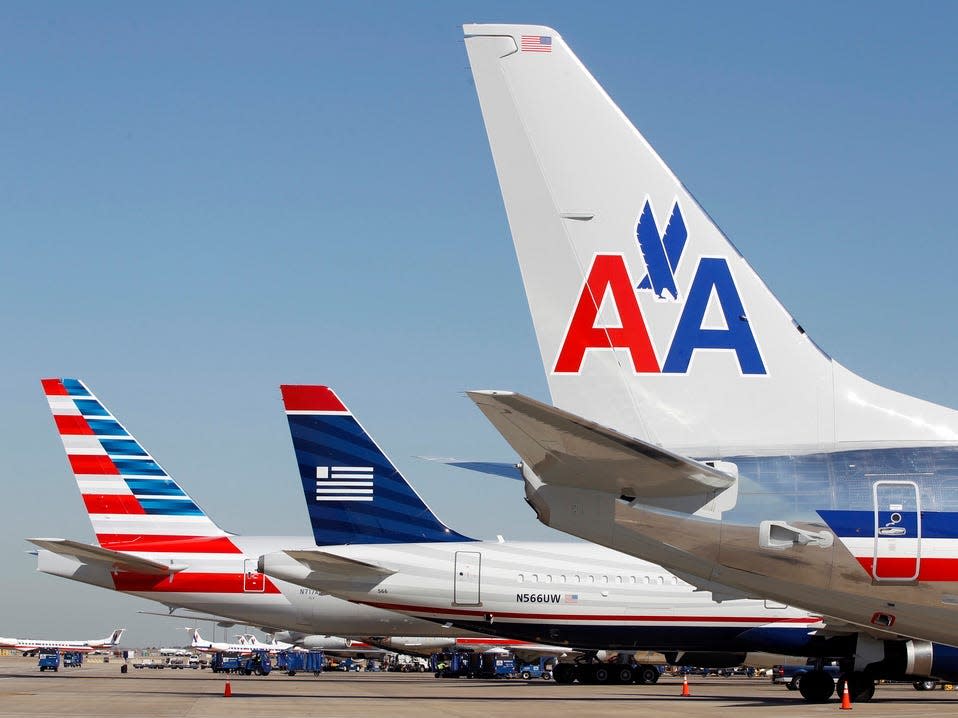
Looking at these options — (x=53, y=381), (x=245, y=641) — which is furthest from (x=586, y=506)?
(x=245, y=641)

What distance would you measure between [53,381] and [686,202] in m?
26.9

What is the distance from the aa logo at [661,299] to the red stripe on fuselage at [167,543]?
76.3 feet

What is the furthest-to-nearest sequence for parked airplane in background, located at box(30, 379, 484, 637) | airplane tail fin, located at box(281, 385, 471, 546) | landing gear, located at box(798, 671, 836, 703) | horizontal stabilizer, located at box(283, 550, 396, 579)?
parked airplane in background, located at box(30, 379, 484, 637), airplane tail fin, located at box(281, 385, 471, 546), horizontal stabilizer, located at box(283, 550, 396, 579), landing gear, located at box(798, 671, 836, 703)

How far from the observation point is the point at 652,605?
1230 inches

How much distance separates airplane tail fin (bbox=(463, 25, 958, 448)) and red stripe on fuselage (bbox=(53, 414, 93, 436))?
85.5 feet

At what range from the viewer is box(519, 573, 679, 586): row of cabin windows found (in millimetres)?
31203

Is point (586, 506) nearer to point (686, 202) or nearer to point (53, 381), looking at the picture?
point (686, 202)

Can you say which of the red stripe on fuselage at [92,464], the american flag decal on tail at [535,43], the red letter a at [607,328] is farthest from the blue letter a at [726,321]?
the red stripe on fuselage at [92,464]

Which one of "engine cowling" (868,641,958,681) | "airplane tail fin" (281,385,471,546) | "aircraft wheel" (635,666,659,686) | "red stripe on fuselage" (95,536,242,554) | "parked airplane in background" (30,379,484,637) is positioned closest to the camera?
"engine cowling" (868,641,958,681)

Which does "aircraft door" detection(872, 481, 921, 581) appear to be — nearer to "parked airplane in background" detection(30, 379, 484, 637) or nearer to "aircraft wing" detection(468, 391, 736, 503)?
"aircraft wing" detection(468, 391, 736, 503)

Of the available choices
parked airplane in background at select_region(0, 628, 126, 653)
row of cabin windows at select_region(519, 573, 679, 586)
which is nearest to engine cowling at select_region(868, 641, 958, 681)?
row of cabin windows at select_region(519, 573, 679, 586)

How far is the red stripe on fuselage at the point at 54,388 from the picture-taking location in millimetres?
34219

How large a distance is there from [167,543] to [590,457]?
1005 inches

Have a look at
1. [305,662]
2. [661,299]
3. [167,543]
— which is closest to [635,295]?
[661,299]
